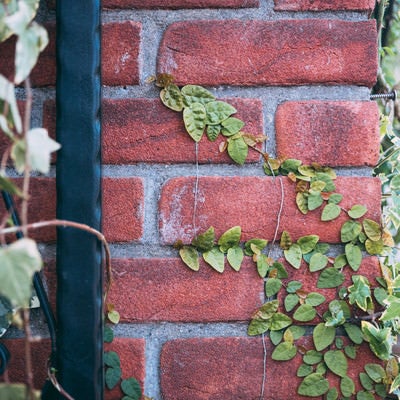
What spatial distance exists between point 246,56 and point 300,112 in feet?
0.33

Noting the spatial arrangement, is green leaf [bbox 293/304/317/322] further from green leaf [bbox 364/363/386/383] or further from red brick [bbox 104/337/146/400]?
red brick [bbox 104/337/146/400]

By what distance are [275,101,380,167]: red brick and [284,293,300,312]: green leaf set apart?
0.58 feet

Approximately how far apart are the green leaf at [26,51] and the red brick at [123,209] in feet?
0.90

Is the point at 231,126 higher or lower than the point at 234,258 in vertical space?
higher

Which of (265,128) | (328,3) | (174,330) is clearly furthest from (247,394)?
(328,3)

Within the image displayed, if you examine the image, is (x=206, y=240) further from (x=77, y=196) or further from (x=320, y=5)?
(x=320, y=5)

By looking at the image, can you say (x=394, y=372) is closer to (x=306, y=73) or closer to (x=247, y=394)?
(x=247, y=394)

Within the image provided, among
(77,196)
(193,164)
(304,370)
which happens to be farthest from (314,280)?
(77,196)

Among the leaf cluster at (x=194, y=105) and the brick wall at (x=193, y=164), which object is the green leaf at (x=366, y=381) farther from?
the leaf cluster at (x=194, y=105)

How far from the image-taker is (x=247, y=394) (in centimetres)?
62

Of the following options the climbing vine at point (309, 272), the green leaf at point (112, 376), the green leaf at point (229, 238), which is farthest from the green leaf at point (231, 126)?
the green leaf at point (112, 376)

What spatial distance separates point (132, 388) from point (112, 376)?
0.10ft

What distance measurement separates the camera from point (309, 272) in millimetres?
628

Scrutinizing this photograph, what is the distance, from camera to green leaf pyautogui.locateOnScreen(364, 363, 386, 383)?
624 mm
